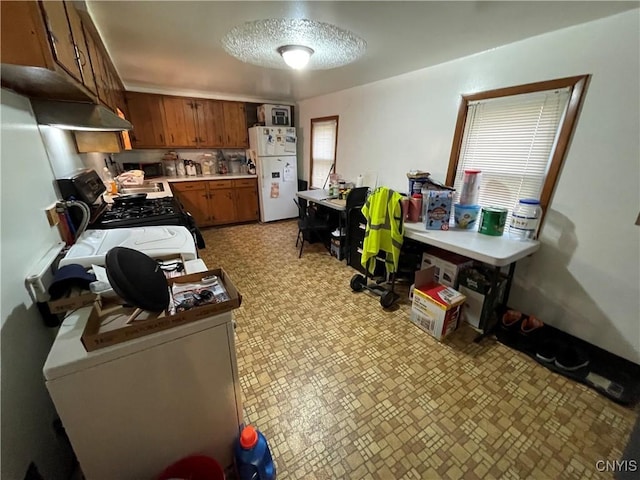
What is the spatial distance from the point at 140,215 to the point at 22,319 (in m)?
1.40

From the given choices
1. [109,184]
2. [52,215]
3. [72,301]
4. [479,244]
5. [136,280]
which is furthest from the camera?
[109,184]

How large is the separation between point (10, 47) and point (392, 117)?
320 cm

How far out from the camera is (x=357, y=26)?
1.83 meters

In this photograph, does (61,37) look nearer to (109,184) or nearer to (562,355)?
(109,184)

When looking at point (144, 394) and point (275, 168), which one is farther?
point (275, 168)

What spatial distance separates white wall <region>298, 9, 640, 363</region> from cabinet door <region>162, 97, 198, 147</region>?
3862 mm

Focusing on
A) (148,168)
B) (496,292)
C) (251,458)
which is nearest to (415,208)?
(496,292)

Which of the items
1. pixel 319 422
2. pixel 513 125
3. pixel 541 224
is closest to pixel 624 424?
pixel 541 224

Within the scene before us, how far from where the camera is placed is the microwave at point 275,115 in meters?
4.70

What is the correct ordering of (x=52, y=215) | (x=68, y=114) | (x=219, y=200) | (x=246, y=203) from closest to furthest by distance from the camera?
1. (x=52, y=215)
2. (x=68, y=114)
3. (x=219, y=200)
4. (x=246, y=203)

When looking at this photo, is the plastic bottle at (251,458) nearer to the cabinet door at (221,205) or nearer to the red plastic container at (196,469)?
the red plastic container at (196,469)

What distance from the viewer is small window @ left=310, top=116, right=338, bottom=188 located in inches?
171

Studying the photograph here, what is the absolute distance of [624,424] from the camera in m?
1.48

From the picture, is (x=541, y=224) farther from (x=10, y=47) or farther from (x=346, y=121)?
(x=10, y=47)
